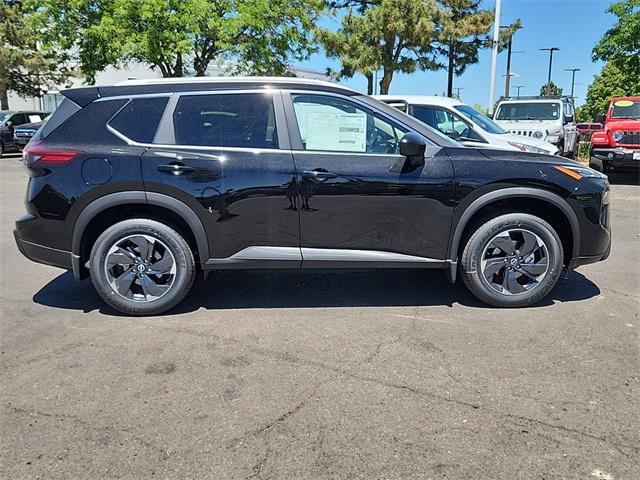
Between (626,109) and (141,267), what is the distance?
13.4 m

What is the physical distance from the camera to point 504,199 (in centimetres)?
424

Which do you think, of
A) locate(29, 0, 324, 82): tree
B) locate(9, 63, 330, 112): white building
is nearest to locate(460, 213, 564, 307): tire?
locate(29, 0, 324, 82): tree

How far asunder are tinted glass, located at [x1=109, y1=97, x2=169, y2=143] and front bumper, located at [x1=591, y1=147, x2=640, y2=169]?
444 inches

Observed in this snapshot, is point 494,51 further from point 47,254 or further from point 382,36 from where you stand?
point 47,254

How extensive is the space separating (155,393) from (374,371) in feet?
4.30

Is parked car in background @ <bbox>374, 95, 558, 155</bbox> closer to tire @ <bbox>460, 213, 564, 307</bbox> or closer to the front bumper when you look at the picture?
the front bumper

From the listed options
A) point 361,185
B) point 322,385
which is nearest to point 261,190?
point 361,185

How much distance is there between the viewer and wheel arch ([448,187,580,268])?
13.6 feet

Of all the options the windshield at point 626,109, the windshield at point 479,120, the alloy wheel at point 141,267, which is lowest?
the alloy wheel at point 141,267

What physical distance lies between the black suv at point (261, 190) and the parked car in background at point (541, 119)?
1002 cm

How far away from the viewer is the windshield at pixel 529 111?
47.2 feet

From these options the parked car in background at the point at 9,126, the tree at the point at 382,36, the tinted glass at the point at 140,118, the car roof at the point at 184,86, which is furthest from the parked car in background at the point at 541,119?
the parked car in background at the point at 9,126

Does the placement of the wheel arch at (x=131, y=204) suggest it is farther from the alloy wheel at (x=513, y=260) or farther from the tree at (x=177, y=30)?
the tree at (x=177, y=30)

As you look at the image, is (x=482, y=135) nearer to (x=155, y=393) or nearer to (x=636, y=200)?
(x=636, y=200)
